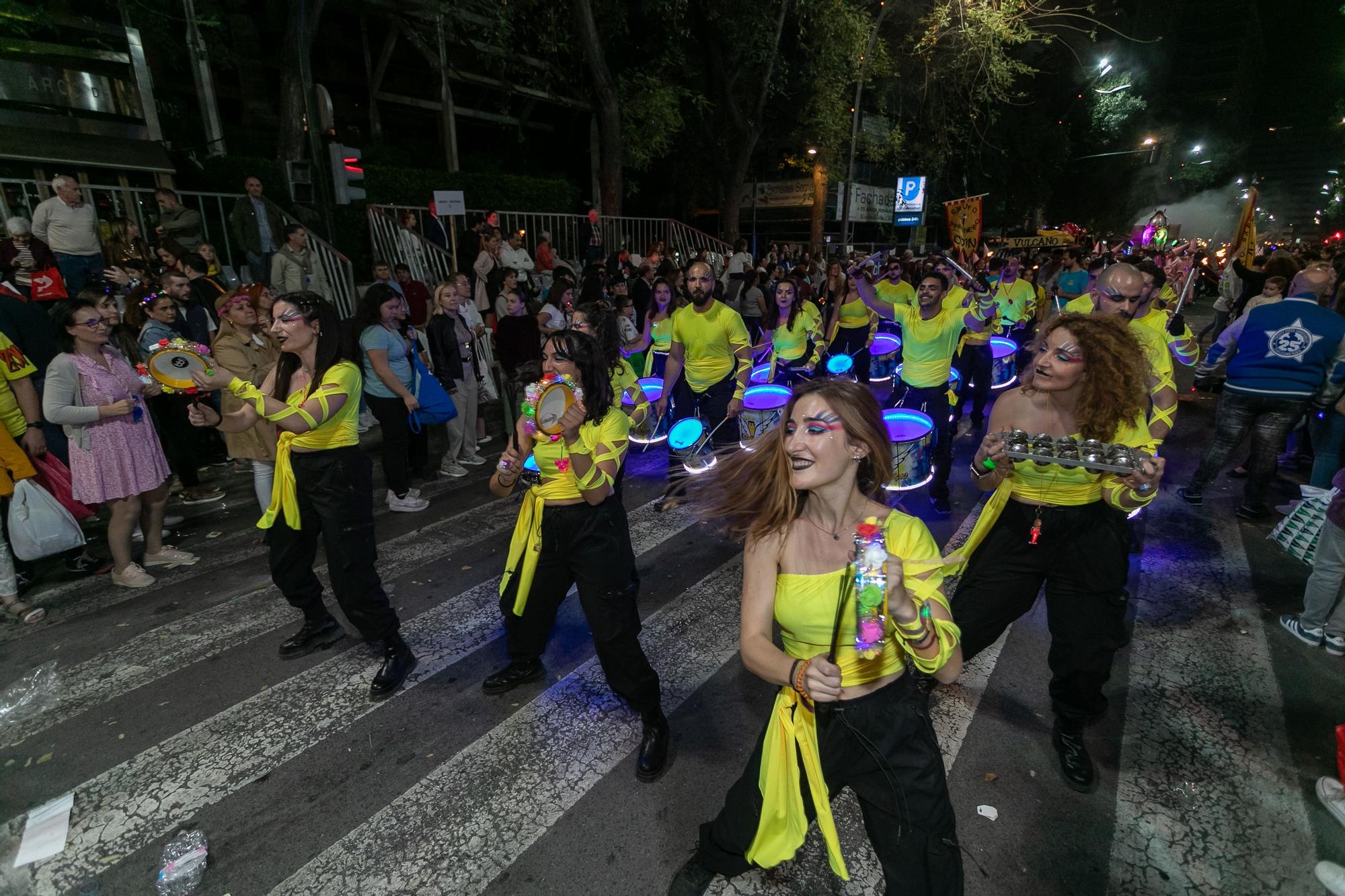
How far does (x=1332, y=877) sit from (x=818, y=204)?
25.9m

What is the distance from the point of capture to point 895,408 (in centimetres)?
620

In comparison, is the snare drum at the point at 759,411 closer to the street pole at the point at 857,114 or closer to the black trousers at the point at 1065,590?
the black trousers at the point at 1065,590

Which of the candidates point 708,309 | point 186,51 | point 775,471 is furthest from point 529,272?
point 775,471

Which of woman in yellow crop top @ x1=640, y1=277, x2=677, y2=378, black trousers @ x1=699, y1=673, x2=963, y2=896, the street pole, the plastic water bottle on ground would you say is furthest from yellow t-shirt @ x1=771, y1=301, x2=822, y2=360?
the street pole

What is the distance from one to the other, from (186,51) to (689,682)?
1866cm

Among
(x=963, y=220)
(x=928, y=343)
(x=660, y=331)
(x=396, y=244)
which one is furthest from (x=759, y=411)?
(x=396, y=244)

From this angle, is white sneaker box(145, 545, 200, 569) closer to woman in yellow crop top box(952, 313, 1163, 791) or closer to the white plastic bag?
the white plastic bag

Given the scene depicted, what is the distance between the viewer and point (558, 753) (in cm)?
343

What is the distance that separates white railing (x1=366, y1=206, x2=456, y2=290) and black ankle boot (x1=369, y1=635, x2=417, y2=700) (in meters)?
10.0

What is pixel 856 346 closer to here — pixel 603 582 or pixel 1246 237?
pixel 603 582

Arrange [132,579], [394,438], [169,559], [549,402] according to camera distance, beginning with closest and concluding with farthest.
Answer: [549,402] → [132,579] → [169,559] → [394,438]

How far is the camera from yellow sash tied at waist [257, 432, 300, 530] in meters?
3.71

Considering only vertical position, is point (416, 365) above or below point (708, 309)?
below

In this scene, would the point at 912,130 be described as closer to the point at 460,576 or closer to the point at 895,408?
the point at 895,408
